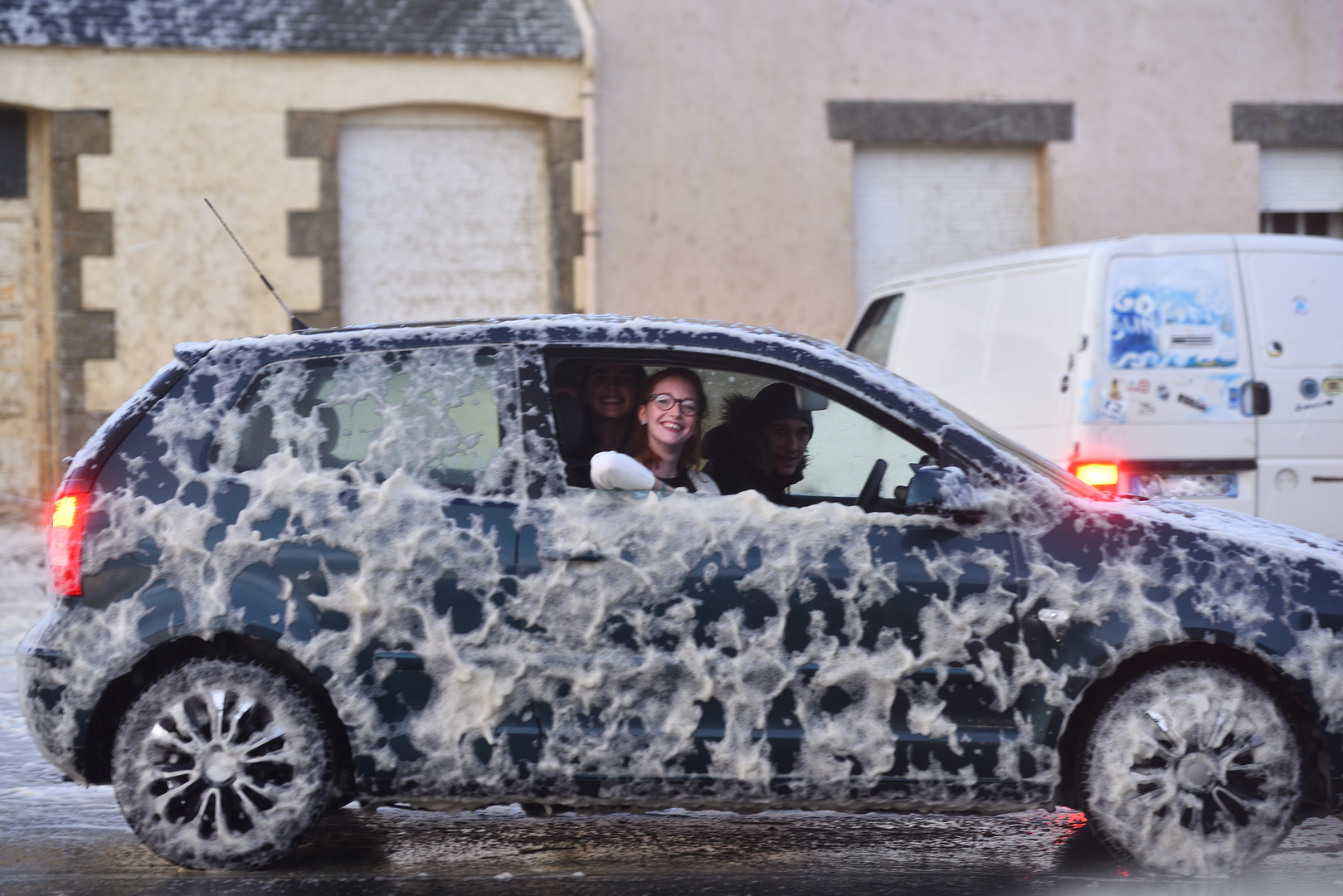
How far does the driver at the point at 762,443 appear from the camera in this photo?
4.63m

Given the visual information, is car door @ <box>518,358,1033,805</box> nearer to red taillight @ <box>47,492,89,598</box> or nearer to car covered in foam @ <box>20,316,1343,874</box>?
car covered in foam @ <box>20,316,1343,874</box>

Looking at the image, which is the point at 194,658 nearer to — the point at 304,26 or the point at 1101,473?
the point at 1101,473

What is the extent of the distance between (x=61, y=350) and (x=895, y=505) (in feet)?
32.3

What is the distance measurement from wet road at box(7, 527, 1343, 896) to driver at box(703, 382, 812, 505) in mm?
1153

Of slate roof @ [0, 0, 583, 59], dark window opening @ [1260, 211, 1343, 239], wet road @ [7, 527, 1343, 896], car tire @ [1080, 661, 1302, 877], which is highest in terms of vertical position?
slate roof @ [0, 0, 583, 59]

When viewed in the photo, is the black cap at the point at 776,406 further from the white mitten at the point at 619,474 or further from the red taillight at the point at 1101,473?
the red taillight at the point at 1101,473

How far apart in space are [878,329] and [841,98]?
415 centimetres

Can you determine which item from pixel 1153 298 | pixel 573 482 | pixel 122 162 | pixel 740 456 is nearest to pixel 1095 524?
pixel 740 456

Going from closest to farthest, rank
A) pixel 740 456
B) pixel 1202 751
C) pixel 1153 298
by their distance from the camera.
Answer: pixel 1202 751 → pixel 740 456 → pixel 1153 298

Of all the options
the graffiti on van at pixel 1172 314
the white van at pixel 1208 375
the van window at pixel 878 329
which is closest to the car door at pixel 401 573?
the white van at pixel 1208 375

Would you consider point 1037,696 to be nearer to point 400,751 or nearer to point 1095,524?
point 1095,524

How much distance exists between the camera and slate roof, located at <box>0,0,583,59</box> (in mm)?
12234

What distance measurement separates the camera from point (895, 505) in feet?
14.5

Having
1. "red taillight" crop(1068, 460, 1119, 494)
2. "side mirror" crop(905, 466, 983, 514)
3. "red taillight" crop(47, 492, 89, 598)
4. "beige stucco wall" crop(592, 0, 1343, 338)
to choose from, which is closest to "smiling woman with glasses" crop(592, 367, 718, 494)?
"side mirror" crop(905, 466, 983, 514)
